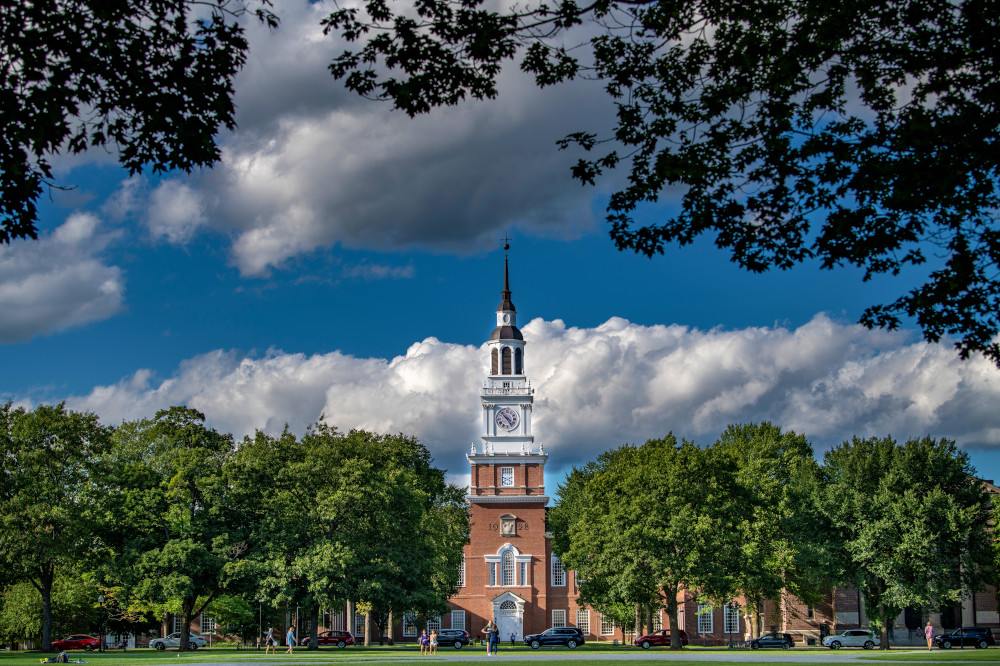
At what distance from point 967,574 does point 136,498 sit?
170ft

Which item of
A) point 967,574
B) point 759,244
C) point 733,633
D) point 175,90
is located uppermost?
point 175,90

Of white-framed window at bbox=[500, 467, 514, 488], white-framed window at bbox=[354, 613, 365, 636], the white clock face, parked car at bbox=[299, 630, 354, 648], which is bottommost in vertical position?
white-framed window at bbox=[354, 613, 365, 636]

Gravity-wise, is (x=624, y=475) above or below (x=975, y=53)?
below

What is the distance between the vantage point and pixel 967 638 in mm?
68062

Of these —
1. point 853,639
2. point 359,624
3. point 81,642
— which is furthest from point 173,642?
point 853,639

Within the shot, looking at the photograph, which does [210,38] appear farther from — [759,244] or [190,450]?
[190,450]

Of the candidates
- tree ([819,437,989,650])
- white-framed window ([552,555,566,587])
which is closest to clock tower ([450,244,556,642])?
white-framed window ([552,555,566,587])

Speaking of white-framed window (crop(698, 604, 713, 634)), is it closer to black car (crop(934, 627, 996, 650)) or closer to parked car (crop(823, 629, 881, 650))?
parked car (crop(823, 629, 881, 650))

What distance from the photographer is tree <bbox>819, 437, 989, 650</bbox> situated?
59969mm

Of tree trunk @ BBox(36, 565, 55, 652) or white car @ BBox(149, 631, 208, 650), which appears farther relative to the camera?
white car @ BBox(149, 631, 208, 650)

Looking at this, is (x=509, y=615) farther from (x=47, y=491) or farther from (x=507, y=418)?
(x=47, y=491)

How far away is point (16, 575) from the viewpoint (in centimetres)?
5344

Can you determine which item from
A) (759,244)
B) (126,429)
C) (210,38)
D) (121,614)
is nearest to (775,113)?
(759,244)

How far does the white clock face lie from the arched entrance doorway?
14.1m
